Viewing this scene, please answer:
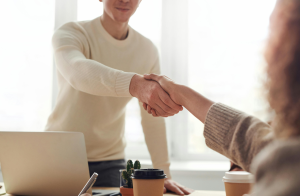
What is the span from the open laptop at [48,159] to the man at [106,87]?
331 mm

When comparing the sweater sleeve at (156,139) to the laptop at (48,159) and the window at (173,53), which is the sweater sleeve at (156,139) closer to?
the laptop at (48,159)

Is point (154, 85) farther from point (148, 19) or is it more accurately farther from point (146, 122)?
Answer: point (148, 19)

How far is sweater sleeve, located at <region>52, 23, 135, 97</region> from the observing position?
4.01 feet

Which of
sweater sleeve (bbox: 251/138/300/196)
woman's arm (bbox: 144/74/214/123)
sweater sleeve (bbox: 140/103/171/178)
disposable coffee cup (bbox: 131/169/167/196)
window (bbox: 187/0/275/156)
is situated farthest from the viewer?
window (bbox: 187/0/275/156)

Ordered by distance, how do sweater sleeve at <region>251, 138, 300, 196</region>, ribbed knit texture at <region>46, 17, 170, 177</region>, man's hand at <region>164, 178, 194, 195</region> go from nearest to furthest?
1. sweater sleeve at <region>251, 138, 300, 196</region>
2. man's hand at <region>164, 178, 194, 195</region>
3. ribbed knit texture at <region>46, 17, 170, 177</region>

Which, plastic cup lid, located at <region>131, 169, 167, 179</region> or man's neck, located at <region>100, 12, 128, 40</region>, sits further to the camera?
man's neck, located at <region>100, 12, 128, 40</region>

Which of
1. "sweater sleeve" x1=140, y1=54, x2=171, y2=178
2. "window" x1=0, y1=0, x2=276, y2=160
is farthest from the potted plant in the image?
"window" x1=0, y1=0, x2=276, y2=160

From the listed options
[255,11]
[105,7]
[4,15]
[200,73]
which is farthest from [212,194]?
[4,15]

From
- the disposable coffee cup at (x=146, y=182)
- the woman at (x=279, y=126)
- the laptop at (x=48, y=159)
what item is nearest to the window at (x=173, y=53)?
the laptop at (x=48, y=159)

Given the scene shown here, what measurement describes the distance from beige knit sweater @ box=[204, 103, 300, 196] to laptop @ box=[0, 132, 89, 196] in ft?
1.57

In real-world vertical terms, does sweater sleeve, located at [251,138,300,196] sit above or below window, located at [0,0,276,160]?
below

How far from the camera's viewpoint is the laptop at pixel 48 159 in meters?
0.98

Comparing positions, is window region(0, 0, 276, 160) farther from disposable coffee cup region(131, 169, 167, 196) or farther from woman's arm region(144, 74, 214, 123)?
disposable coffee cup region(131, 169, 167, 196)

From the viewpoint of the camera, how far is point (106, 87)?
4.07 feet
